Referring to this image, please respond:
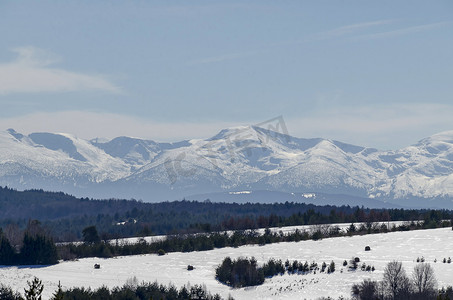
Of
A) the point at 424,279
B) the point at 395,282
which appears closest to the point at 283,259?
the point at 395,282

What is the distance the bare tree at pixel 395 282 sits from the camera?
91.6 metres

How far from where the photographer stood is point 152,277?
113188mm

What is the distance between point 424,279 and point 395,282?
157 inches

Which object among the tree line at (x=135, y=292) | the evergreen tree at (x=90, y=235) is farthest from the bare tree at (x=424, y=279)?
the evergreen tree at (x=90, y=235)

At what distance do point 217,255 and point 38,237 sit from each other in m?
29.4

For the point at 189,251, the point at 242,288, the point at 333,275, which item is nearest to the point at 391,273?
the point at 333,275

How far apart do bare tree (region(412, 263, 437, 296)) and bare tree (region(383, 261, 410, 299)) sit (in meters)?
1.35

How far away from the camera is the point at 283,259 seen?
12319 cm

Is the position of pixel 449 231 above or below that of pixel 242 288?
above

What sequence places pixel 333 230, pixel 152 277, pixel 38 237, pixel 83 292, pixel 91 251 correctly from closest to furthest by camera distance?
pixel 83 292, pixel 152 277, pixel 38 237, pixel 91 251, pixel 333 230

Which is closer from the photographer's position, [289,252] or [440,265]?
[440,265]

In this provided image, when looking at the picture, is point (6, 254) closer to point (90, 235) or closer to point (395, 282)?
point (90, 235)

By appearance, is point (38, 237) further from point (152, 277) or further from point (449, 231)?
point (449, 231)

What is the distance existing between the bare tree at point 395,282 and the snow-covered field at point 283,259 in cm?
320
